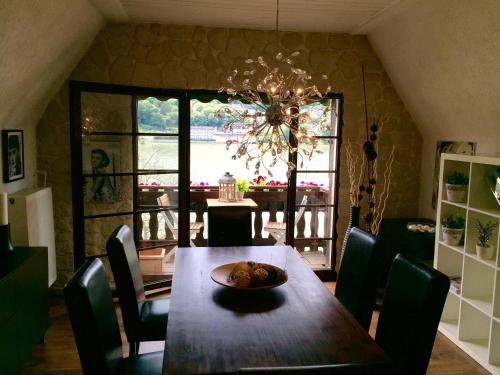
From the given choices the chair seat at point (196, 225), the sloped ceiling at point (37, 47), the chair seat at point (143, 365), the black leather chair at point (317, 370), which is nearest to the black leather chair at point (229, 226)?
the chair seat at point (143, 365)

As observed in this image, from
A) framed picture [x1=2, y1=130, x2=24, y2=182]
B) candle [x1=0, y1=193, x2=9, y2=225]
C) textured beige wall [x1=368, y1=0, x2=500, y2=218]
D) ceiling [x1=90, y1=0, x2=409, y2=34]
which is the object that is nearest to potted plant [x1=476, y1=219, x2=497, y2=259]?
textured beige wall [x1=368, y1=0, x2=500, y2=218]

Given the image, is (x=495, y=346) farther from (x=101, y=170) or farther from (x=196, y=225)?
(x=196, y=225)

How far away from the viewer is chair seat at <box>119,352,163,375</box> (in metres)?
2.01

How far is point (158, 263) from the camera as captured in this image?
13.8 ft

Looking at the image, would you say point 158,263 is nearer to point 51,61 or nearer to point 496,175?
point 51,61

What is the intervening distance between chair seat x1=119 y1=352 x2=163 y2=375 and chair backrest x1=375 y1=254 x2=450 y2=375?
108cm

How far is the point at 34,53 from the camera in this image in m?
2.94

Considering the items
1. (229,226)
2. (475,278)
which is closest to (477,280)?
(475,278)

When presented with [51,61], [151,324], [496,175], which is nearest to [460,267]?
[496,175]

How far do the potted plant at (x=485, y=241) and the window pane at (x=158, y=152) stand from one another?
2.59 meters

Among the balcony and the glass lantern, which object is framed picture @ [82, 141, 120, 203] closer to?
the balcony

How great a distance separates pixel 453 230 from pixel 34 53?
3.34m

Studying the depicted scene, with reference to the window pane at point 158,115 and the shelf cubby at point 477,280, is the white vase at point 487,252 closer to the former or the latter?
the shelf cubby at point 477,280

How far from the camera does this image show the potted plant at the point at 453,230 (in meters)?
3.40
